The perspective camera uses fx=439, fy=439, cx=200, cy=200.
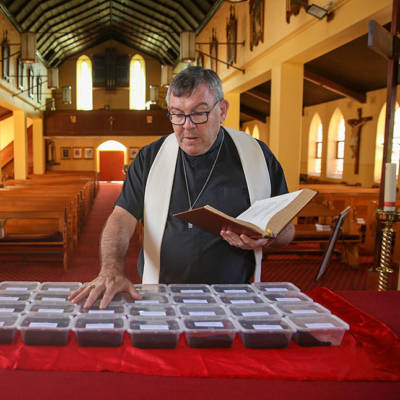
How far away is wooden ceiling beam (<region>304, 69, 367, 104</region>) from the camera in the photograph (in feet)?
33.0

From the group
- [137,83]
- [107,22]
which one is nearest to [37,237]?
[107,22]

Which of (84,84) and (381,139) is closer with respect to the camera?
(381,139)

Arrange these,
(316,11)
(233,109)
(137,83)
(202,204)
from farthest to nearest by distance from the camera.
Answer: (137,83) < (233,109) < (316,11) < (202,204)

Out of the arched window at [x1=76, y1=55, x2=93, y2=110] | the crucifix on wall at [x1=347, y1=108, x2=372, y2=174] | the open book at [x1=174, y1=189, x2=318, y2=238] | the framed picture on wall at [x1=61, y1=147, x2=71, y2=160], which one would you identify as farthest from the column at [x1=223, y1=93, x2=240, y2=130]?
the framed picture on wall at [x1=61, y1=147, x2=71, y2=160]

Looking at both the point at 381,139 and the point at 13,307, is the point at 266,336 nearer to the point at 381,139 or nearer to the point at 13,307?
the point at 13,307

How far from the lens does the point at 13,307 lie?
1409 millimetres

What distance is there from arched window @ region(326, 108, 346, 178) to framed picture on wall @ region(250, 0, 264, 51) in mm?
5157

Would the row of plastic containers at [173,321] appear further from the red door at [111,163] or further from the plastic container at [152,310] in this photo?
the red door at [111,163]

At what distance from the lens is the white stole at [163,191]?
1970 millimetres

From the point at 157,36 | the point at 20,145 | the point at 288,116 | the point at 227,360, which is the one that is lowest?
the point at 227,360

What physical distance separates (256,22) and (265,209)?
7638 mm

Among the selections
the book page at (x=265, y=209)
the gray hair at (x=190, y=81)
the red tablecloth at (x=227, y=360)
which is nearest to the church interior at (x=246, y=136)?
the red tablecloth at (x=227, y=360)

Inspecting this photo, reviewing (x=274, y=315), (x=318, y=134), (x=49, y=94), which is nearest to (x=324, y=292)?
(x=274, y=315)

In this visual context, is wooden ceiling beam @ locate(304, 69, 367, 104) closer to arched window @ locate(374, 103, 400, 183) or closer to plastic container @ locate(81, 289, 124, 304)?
arched window @ locate(374, 103, 400, 183)
